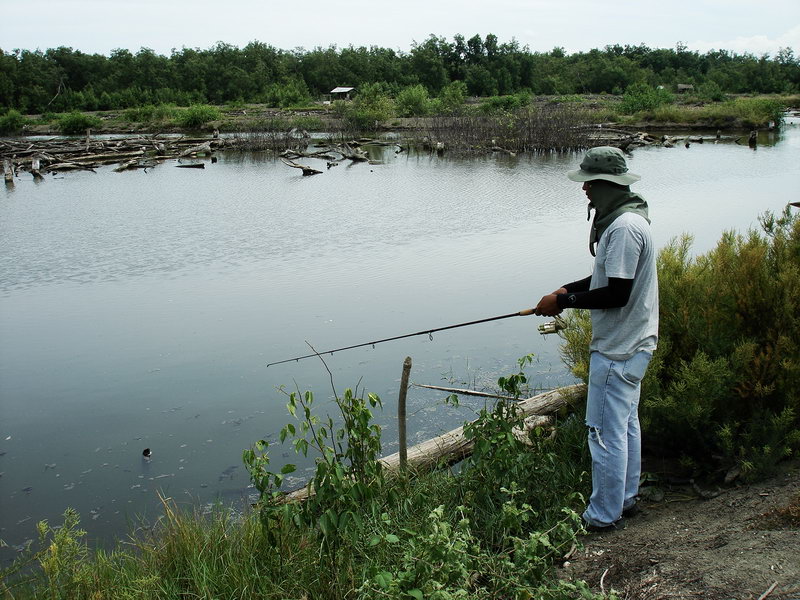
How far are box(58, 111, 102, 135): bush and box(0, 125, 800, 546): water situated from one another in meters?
27.6

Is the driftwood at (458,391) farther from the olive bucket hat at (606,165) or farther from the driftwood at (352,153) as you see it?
the driftwood at (352,153)

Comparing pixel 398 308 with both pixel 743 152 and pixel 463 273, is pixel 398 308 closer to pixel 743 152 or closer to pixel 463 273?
pixel 463 273

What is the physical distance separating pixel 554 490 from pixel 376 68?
81.2 meters

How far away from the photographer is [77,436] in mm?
6051

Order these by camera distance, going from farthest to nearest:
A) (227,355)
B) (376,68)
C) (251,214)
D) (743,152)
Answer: (376,68) < (743,152) < (251,214) < (227,355)

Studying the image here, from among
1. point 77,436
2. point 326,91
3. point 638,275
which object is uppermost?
point 326,91

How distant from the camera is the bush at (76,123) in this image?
148 ft

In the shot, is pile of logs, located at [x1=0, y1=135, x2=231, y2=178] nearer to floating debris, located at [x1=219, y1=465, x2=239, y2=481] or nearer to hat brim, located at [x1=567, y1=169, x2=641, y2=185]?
floating debris, located at [x1=219, y1=465, x2=239, y2=481]

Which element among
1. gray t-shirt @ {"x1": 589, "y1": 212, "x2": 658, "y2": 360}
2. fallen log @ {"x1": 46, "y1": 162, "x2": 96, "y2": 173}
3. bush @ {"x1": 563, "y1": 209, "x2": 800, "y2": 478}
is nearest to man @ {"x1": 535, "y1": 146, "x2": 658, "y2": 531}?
gray t-shirt @ {"x1": 589, "y1": 212, "x2": 658, "y2": 360}

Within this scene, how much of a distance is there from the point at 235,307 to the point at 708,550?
7.15 metres

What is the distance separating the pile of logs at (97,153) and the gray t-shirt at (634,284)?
25831mm

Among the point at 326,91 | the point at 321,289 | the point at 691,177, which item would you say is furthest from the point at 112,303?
the point at 326,91

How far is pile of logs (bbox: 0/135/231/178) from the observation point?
28.0 meters

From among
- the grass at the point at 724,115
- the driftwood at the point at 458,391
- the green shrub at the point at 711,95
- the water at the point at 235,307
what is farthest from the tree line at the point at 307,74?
the driftwood at the point at 458,391
